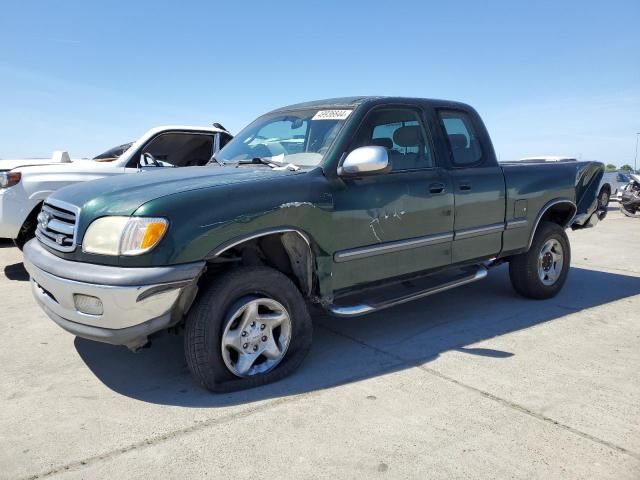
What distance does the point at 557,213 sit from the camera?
5.88 metres

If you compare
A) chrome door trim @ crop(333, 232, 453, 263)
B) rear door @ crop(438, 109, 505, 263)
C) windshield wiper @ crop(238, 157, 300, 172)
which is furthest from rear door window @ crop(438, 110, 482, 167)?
windshield wiper @ crop(238, 157, 300, 172)

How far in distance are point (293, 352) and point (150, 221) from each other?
133 centimetres

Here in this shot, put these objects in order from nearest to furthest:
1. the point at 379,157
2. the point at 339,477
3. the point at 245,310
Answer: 1. the point at 339,477
2. the point at 245,310
3. the point at 379,157

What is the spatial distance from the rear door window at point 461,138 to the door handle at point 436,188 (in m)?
0.37

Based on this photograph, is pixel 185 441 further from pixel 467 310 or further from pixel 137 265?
pixel 467 310

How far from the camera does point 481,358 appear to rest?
395cm

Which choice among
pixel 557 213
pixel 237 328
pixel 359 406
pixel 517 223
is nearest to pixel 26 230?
pixel 237 328

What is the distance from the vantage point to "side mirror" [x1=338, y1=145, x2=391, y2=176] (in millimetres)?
3602

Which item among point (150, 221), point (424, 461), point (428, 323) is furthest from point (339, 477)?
point (428, 323)

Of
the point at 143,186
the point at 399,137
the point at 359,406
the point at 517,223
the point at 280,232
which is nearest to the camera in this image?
the point at 359,406

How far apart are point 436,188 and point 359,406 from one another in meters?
1.97

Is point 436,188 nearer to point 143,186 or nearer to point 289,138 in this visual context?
point 289,138

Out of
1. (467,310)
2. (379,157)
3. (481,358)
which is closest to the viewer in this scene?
(379,157)

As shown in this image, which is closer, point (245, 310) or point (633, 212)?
point (245, 310)
